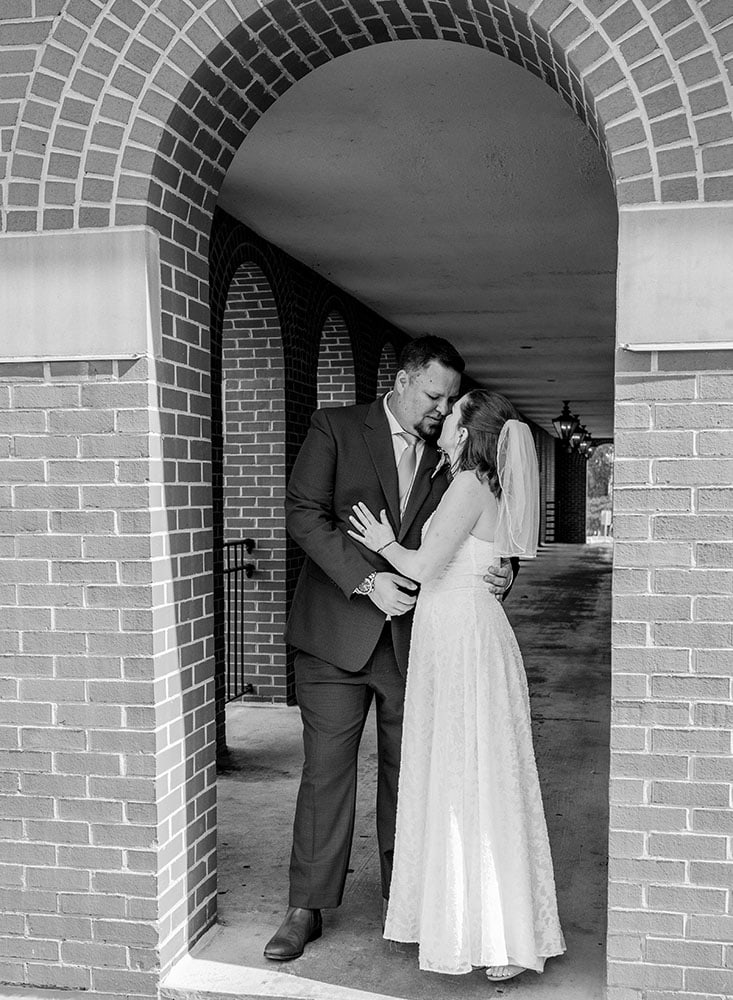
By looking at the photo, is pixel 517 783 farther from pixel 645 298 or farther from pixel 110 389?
pixel 110 389

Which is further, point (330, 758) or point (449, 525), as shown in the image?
point (330, 758)

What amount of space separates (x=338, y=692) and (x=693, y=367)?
1.67m

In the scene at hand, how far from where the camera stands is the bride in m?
3.26

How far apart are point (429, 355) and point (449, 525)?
64cm

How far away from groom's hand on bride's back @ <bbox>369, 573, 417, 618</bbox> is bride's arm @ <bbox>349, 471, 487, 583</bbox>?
0.12 m

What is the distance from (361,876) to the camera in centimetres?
430

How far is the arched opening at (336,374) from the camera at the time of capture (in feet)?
29.9

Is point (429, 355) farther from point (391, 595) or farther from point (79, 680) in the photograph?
point (79, 680)

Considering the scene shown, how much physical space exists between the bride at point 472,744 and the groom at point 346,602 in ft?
0.61

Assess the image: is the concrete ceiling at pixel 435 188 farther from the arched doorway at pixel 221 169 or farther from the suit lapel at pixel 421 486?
the suit lapel at pixel 421 486

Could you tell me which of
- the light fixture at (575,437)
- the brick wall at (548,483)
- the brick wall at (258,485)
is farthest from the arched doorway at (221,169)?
the brick wall at (548,483)

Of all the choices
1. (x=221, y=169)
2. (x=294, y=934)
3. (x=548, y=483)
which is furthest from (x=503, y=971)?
(x=548, y=483)

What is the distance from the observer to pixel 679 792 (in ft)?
10.00

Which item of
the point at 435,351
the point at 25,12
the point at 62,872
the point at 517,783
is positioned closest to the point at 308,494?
the point at 435,351
